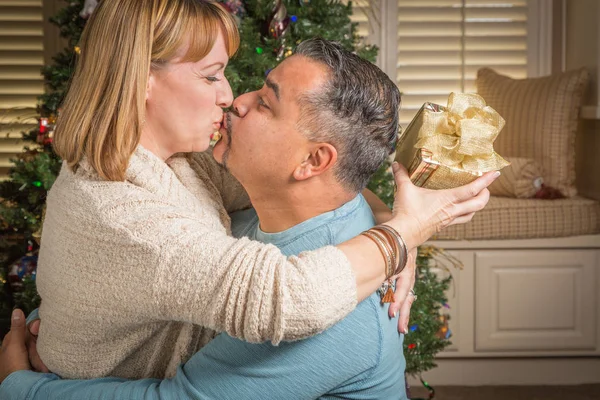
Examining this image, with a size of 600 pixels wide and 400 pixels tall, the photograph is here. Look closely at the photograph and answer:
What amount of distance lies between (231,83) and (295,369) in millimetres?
1318

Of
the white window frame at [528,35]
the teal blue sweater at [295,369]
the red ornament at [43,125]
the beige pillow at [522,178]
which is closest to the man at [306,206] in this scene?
the teal blue sweater at [295,369]

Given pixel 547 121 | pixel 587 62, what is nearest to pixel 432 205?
pixel 547 121

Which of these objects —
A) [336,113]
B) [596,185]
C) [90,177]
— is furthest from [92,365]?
[596,185]

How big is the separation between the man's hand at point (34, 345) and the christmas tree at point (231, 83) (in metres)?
0.77

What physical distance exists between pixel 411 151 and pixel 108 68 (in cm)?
61

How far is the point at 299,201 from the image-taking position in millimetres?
1501

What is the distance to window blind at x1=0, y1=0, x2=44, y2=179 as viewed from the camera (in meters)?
4.24

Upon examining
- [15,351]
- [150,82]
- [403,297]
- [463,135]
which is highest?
[150,82]

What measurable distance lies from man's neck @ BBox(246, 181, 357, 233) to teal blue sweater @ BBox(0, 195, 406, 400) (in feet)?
0.13

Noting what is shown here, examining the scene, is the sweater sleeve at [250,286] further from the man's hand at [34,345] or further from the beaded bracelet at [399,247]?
the man's hand at [34,345]

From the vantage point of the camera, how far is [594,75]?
402 centimetres

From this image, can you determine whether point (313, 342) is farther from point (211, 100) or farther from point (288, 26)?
point (288, 26)

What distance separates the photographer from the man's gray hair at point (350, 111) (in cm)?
144

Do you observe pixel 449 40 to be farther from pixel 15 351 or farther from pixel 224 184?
pixel 15 351
